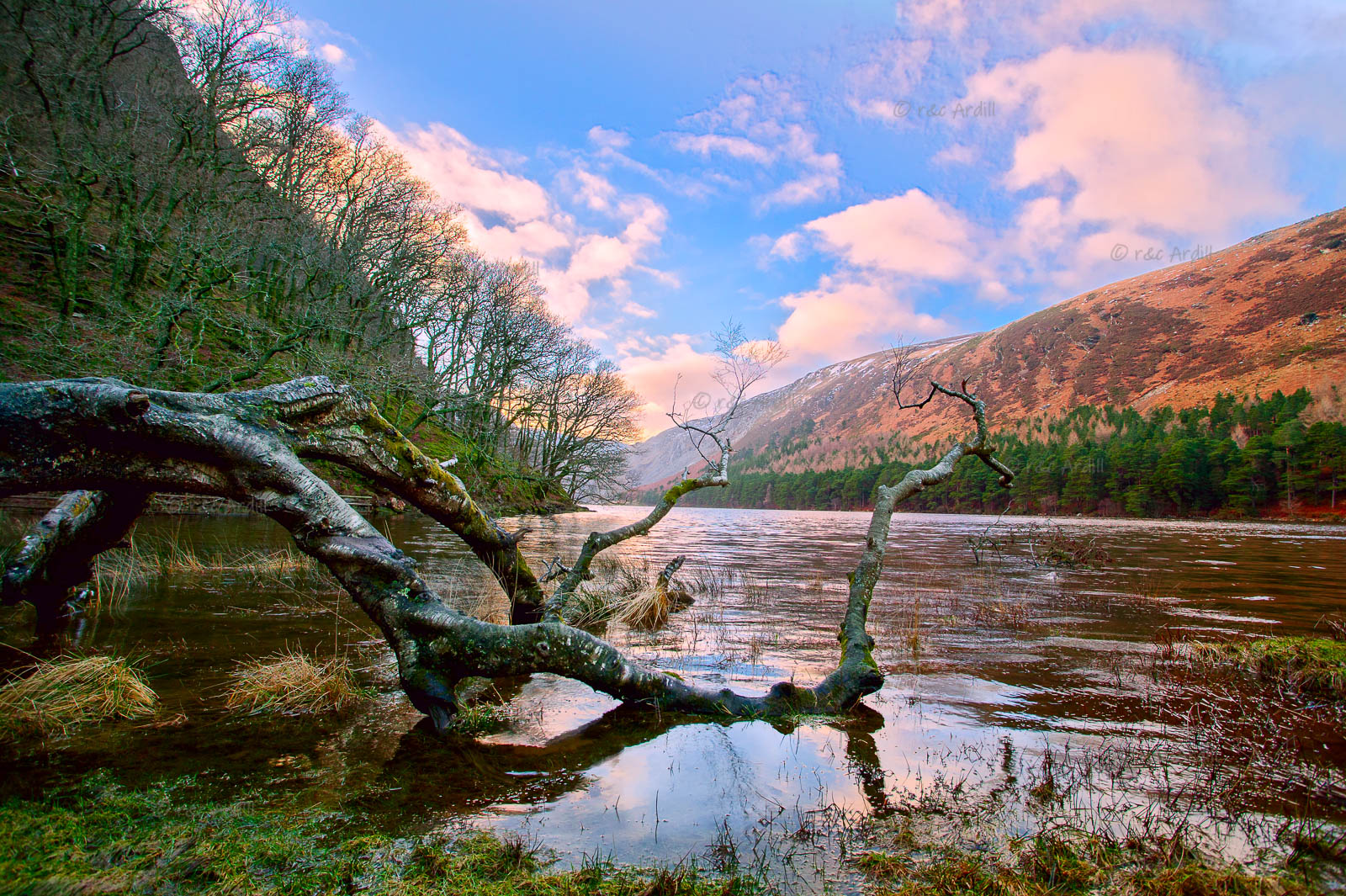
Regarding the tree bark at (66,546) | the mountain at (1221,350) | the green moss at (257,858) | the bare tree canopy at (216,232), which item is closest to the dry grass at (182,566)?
the tree bark at (66,546)

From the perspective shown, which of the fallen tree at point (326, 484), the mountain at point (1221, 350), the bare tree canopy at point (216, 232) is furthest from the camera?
the mountain at point (1221, 350)

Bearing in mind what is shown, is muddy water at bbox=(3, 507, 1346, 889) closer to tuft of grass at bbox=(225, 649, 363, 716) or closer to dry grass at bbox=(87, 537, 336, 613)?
tuft of grass at bbox=(225, 649, 363, 716)

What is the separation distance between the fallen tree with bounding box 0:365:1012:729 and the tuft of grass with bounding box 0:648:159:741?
1.38 m

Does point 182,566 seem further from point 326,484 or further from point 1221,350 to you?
point 1221,350

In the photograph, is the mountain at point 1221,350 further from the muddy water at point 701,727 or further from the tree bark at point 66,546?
the tree bark at point 66,546

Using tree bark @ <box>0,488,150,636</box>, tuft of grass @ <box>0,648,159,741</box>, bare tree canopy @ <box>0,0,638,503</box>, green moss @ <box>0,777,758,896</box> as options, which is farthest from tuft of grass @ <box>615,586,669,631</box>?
bare tree canopy @ <box>0,0,638,503</box>

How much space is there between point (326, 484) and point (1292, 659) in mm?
9712

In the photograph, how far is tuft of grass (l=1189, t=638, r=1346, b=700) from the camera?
5922 mm

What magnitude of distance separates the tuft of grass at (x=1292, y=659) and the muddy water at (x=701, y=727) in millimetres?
872

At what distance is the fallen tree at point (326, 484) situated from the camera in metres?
3.86

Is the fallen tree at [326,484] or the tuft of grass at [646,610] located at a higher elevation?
the fallen tree at [326,484]

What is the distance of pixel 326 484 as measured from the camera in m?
4.36

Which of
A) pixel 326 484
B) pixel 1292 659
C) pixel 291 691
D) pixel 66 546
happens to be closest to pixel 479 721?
pixel 291 691

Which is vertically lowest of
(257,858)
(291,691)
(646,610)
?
(646,610)
